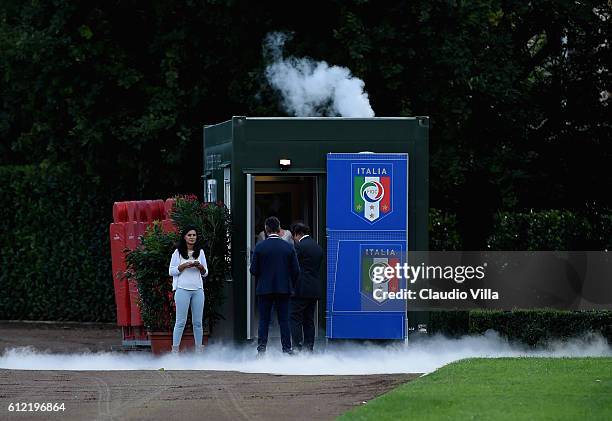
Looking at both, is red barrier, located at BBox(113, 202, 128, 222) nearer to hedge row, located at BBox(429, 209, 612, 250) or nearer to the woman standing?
the woman standing

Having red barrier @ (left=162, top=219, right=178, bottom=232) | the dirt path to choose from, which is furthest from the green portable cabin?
the dirt path

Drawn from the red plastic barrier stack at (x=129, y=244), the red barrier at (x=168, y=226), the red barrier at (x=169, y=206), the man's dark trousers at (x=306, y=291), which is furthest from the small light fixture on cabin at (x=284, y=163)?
the red plastic barrier stack at (x=129, y=244)

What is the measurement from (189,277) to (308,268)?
1.46 m

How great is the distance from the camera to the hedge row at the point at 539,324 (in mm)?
19609

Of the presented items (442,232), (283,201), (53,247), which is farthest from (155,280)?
(53,247)

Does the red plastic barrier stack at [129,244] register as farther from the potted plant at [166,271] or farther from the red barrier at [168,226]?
the potted plant at [166,271]

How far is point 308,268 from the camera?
1917 centimetres

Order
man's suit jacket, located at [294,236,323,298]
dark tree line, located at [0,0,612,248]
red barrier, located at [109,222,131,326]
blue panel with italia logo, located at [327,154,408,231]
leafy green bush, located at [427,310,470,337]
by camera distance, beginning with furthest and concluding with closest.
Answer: dark tree line, located at [0,0,612,248] → red barrier, located at [109,222,131,326] → leafy green bush, located at [427,310,470,337] → blue panel with italia logo, located at [327,154,408,231] → man's suit jacket, located at [294,236,323,298]

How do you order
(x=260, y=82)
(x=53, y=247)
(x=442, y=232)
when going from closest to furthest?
(x=260, y=82) → (x=442, y=232) → (x=53, y=247)

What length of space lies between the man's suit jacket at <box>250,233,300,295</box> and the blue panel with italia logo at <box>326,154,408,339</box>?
0.86 meters

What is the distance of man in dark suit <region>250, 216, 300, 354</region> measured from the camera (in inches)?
739

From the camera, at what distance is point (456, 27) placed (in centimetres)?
2525

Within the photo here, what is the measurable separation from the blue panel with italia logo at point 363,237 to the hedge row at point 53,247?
366 inches

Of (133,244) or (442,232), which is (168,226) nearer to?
(133,244)
